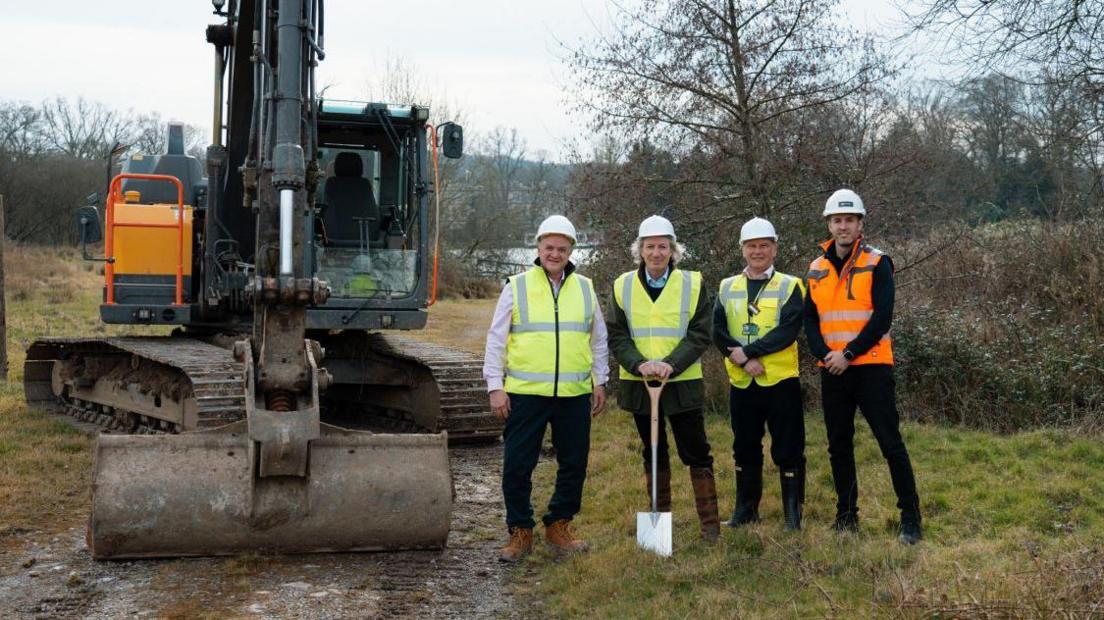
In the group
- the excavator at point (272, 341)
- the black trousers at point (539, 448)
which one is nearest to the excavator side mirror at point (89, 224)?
the excavator at point (272, 341)

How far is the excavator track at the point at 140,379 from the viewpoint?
26.6 feet

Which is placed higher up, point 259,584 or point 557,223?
point 557,223

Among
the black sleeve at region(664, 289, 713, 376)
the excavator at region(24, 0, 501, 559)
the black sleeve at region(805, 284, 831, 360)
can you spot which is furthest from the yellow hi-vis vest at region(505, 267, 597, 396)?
the black sleeve at region(805, 284, 831, 360)

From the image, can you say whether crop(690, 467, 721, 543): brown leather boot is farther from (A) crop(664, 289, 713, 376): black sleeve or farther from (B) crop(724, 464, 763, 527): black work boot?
(A) crop(664, 289, 713, 376): black sleeve

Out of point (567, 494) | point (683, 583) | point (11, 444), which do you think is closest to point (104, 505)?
point (567, 494)

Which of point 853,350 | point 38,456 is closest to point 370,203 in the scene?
point 38,456

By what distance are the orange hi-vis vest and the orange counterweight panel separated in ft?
19.4

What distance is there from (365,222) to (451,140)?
3.74 ft

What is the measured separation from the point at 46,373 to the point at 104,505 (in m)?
6.85

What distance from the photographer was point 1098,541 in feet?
18.2

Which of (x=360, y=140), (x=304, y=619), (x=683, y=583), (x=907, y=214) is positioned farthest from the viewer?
(x=907, y=214)

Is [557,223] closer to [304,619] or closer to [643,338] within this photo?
[643,338]

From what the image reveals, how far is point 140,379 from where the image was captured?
9.66 m

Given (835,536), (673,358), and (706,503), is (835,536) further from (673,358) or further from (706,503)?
(673,358)
